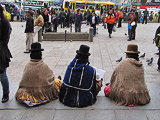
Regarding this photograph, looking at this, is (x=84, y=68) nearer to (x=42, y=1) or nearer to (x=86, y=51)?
(x=86, y=51)

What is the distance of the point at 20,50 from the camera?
997 centimetres

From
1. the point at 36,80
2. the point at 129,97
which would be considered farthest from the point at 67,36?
the point at 129,97

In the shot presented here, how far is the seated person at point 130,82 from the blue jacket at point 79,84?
0.51m

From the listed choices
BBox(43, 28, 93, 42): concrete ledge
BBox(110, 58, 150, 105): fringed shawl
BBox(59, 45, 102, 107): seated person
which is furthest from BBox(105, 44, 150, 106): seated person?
BBox(43, 28, 93, 42): concrete ledge

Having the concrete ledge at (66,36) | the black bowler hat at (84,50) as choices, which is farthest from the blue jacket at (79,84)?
the concrete ledge at (66,36)

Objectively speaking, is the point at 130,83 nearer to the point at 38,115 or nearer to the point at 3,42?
the point at 38,115

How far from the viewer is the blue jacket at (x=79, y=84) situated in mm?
4129

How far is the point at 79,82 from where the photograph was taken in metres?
4.13

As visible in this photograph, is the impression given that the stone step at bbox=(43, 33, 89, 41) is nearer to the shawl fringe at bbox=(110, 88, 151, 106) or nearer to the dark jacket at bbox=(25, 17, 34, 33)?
the dark jacket at bbox=(25, 17, 34, 33)

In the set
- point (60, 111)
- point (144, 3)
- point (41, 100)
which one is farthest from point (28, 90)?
point (144, 3)

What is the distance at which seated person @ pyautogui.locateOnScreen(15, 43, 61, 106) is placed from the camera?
4.23 metres

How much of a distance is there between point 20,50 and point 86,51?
648 cm

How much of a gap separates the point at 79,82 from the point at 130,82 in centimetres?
95

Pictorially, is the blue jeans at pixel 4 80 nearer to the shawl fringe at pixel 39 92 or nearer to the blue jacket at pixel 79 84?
the shawl fringe at pixel 39 92
